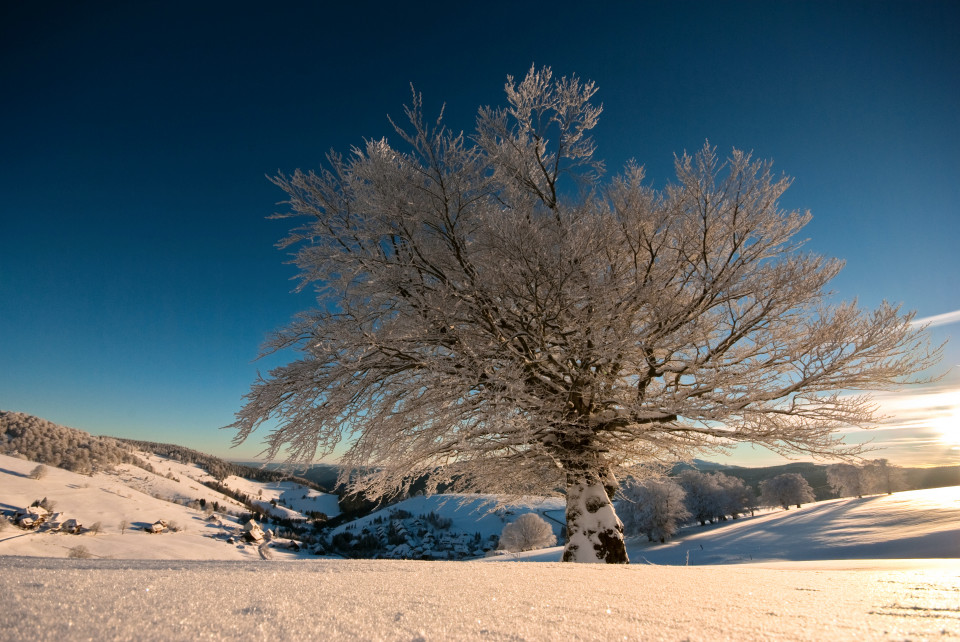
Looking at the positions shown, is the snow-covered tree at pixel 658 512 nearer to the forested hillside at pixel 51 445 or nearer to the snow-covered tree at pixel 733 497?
the snow-covered tree at pixel 733 497

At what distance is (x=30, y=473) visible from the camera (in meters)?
61.6

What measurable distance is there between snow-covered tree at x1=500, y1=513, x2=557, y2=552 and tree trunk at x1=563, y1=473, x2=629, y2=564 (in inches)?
2097

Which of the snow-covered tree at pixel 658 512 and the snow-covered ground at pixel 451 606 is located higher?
the snow-covered ground at pixel 451 606

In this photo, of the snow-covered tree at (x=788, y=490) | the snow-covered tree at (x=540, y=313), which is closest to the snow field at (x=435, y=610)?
the snow-covered tree at (x=540, y=313)

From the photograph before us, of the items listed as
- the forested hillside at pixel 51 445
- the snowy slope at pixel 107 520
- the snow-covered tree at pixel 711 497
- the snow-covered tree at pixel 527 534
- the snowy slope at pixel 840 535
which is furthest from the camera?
the forested hillside at pixel 51 445

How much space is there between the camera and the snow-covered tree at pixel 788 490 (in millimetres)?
50000

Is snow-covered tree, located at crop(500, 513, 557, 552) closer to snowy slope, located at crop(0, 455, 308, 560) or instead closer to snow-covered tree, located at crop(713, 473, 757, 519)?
snow-covered tree, located at crop(713, 473, 757, 519)

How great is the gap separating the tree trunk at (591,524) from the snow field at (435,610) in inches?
182

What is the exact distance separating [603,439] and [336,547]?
96739 mm

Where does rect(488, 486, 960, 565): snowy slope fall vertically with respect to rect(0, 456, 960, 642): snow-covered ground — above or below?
below

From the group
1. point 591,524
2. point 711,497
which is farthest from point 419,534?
point 591,524

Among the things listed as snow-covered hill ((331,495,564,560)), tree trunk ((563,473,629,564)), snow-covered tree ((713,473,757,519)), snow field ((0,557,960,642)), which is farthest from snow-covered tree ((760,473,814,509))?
snow field ((0,557,960,642))

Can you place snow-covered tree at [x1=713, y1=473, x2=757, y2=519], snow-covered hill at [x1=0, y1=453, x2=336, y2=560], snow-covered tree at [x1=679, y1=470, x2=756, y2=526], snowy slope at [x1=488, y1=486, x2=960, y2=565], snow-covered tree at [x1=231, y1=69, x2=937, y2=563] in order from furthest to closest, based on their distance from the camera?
snow-covered tree at [x1=713, y1=473, x2=757, y2=519]
snow-covered tree at [x1=679, y1=470, x2=756, y2=526]
snow-covered hill at [x1=0, y1=453, x2=336, y2=560]
snowy slope at [x1=488, y1=486, x2=960, y2=565]
snow-covered tree at [x1=231, y1=69, x2=937, y2=563]

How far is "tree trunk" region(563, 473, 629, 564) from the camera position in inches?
258
